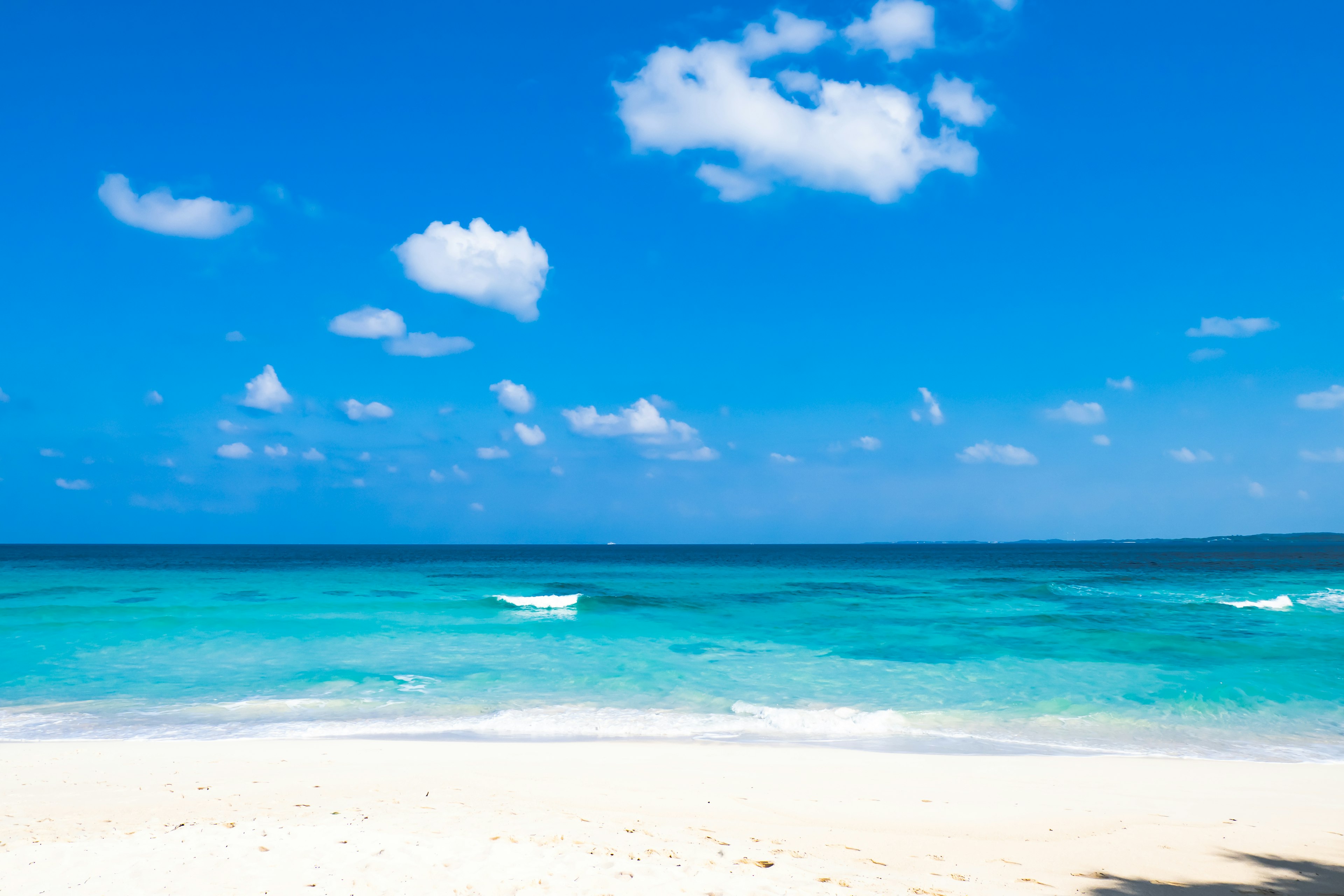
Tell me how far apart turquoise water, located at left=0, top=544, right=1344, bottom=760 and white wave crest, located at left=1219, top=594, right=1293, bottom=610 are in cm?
22

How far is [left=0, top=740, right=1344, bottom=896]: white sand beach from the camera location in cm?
518

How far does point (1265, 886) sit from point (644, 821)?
4.92 m

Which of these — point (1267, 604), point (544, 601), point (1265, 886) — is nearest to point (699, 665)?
point (1265, 886)

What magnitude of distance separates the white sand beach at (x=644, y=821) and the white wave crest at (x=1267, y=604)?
23.7m

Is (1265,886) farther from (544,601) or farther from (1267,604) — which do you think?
(1267,604)

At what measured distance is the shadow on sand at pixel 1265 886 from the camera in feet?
17.4

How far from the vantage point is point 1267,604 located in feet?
96.1

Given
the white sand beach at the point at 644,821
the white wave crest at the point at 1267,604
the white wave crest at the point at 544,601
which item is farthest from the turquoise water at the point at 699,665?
the white sand beach at the point at 644,821

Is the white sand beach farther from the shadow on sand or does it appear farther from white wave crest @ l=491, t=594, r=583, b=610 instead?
white wave crest @ l=491, t=594, r=583, b=610

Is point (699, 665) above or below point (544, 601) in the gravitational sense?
above

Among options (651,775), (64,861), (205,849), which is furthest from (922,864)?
(64,861)

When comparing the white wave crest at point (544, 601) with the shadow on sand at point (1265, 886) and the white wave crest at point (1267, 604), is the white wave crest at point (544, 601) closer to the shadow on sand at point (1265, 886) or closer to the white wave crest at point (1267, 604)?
the shadow on sand at point (1265, 886)

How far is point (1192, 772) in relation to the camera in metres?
9.07

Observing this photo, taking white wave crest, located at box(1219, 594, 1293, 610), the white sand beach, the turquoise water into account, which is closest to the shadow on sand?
the white sand beach
